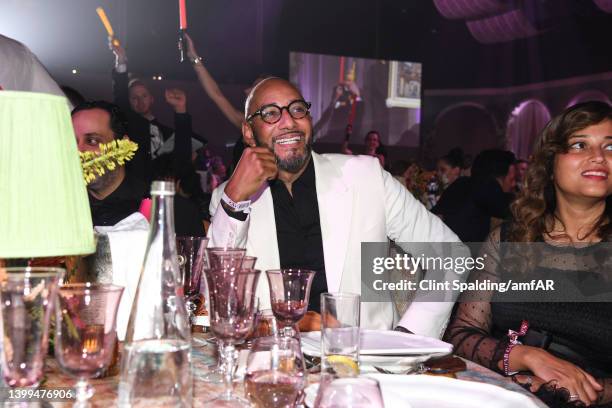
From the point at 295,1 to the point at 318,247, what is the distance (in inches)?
257

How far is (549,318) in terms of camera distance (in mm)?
2158

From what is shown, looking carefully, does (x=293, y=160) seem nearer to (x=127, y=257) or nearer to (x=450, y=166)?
(x=127, y=257)

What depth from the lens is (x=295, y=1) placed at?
8438 millimetres

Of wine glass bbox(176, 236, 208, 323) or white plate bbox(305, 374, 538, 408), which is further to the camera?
wine glass bbox(176, 236, 208, 323)

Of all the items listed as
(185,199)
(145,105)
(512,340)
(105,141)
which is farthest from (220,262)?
(145,105)

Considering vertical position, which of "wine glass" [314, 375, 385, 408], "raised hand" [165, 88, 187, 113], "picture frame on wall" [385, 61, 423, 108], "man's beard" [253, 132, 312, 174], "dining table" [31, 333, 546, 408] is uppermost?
"picture frame on wall" [385, 61, 423, 108]

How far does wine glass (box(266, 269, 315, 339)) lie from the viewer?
1301mm

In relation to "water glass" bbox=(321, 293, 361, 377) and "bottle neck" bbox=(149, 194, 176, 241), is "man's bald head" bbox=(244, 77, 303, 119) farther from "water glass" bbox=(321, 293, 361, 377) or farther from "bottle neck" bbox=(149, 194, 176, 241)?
"bottle neck" bbox=(149, 194, 176, 241)

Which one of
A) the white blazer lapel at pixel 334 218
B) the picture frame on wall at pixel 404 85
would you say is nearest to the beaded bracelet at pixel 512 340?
the white blazer lapel at pixel 334 218

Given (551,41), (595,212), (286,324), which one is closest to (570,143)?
(595,212)

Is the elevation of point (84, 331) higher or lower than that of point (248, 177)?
lower

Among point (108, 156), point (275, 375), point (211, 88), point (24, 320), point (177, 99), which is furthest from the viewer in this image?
point (211, 88)

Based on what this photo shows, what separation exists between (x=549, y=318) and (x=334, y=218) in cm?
85

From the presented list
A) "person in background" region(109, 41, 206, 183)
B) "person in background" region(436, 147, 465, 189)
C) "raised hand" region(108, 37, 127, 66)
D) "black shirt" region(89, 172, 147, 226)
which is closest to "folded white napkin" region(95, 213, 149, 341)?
"black shirt" region(89, 172, 147, 226)
